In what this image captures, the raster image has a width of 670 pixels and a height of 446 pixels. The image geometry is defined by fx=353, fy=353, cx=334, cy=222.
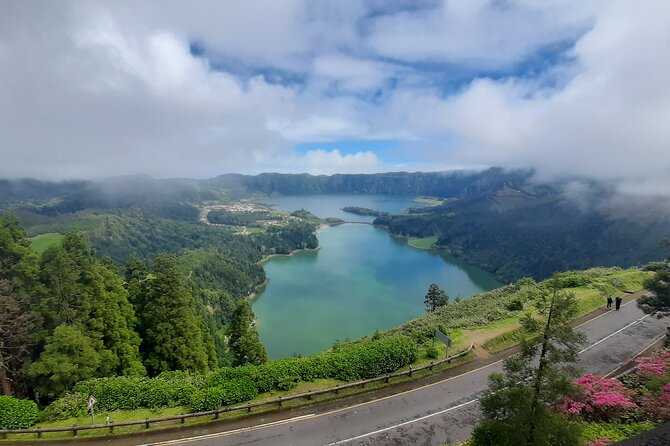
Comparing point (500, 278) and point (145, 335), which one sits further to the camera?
point (500, 278)

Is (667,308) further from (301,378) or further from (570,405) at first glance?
(301,378)

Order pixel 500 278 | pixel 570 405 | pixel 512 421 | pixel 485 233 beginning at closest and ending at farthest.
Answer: pixel 512 421
pixel 570 405
pixel 500 278
pixel 485 233

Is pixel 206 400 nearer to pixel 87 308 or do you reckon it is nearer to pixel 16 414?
pixel 16 414

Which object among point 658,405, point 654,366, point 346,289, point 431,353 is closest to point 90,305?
point 431,353

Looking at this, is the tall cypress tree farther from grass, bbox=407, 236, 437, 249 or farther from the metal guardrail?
grass, bbox=407, 236, 437, 249

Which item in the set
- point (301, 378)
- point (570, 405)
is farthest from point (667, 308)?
point (301, 378)

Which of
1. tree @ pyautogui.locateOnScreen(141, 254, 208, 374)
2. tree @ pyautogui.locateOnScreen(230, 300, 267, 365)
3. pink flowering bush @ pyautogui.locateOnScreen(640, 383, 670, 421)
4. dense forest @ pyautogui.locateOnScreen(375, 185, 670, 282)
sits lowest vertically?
dense forest @ pyautogui.locateOnScreen(375, 185, 670, 282)

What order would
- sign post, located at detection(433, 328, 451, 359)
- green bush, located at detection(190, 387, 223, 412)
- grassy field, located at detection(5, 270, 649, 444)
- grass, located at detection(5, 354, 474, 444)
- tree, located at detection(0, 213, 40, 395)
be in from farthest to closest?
sign post, located at detection(433, 328, 451, 359)
tree, located at detection(0, 213, 40, 395)
green bush, located at detection(190, 387, 223, 412)
grassy field, located at detection(5, 270, 649, 444)
grass, located at detection(5, 354, 474, 444)

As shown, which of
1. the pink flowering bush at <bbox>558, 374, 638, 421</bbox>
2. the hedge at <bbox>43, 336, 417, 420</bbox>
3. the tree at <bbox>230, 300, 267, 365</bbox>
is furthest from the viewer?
the tree at <bbox>230, 300, 267, 365</bbox>

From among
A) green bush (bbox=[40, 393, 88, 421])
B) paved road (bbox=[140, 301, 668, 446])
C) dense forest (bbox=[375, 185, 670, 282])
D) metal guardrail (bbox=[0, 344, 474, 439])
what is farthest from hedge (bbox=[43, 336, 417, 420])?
dense forest (bbox=[375, 185, 670, 282])
